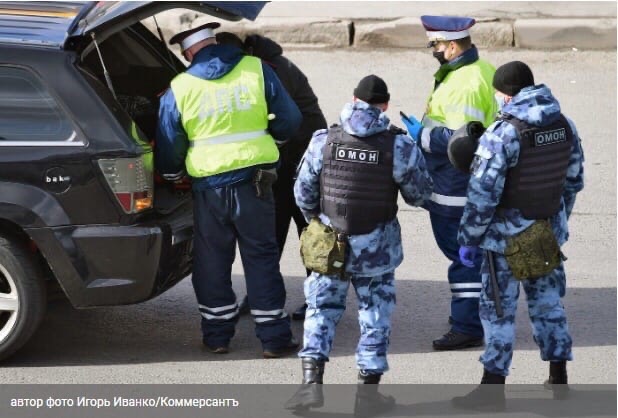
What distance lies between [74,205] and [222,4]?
1.28m

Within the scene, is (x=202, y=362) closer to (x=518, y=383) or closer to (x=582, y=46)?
(x=518, y=383)

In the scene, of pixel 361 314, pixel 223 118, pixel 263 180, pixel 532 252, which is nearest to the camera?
pixel 532 252

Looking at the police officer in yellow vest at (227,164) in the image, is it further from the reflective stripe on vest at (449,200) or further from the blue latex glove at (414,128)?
the reflective stripe on vest at (449,200)

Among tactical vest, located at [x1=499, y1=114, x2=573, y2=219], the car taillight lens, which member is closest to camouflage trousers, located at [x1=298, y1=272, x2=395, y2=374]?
tactical vest, located at [x1=499, y1=114, x2=573, y2=219]

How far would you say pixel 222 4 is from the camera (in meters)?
6.77

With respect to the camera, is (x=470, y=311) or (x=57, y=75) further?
(x=470, y=311)

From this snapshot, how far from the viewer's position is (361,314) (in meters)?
6.44

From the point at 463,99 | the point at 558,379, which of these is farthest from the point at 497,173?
the point at 558,379

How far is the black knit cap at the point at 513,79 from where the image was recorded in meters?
6.22

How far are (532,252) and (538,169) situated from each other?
1.29 feet

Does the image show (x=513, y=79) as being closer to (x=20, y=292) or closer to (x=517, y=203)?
(x=517, y=203)

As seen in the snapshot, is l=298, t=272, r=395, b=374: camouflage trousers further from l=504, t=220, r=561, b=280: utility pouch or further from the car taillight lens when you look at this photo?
the car taillight lens

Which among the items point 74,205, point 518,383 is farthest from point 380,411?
point 74,205

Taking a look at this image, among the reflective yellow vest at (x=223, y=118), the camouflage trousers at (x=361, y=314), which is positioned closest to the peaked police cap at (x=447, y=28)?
the reflective yellow vest at (x=223, y=118)
